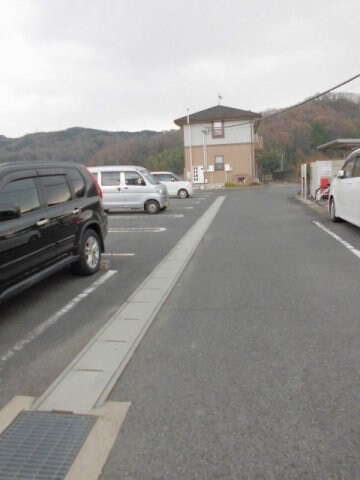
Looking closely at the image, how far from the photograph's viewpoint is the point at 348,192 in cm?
919

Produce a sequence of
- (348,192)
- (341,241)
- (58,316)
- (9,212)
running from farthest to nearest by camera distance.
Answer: (348,192), (341,241), (58,316), (9,212)

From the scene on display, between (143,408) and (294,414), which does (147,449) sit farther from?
(294,414)

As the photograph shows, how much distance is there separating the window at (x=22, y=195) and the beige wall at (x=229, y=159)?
33.2 metres

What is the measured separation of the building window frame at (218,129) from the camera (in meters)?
37.1

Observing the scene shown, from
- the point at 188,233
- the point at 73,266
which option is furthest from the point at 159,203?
the point at 73,266

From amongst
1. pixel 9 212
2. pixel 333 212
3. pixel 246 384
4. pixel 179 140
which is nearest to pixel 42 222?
pixel 9 212

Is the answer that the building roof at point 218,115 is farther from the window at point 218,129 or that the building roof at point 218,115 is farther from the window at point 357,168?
the window at point 357,168

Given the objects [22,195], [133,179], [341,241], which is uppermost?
[133,179]

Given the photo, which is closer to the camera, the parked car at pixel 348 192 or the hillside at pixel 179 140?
the parked car at pixel 348 192

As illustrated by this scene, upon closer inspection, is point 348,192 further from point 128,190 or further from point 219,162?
point 219,162

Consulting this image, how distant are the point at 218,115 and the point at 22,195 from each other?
115 ft

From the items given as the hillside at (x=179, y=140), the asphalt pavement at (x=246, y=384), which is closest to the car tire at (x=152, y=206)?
the asphalt pavement at (x=246, y=384)

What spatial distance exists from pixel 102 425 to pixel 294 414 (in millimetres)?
1231

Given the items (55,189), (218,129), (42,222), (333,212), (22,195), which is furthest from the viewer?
(218,129)
